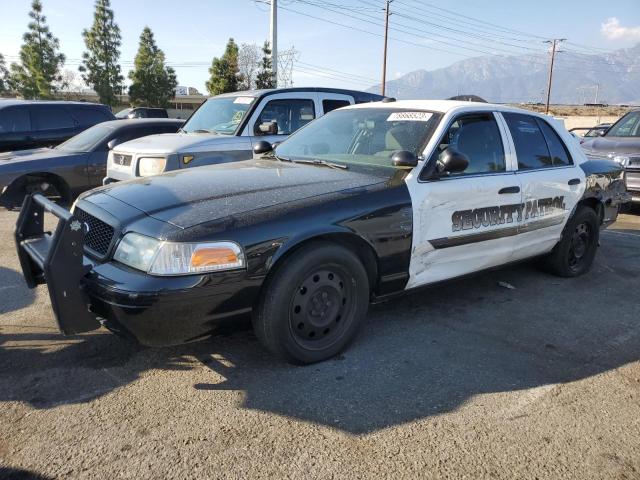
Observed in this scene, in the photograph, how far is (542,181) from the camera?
173 inches

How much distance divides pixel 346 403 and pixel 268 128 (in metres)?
4.90

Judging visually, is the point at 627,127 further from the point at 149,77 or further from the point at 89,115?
the point at 149,77

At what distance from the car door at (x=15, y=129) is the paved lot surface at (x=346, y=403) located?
6.57 metres

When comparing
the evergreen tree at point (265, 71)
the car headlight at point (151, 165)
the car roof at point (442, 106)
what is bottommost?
the car headlight at point (151, 165)

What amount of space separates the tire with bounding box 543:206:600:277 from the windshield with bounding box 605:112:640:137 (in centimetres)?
533

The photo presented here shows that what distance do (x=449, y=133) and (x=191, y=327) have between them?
2389 mm

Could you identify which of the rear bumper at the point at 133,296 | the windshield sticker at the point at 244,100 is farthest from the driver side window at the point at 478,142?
the windshield sticker at the point at 244,100

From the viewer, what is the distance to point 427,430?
2.56 metres

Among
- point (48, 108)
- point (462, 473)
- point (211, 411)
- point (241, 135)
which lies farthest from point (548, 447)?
point (48, 108)

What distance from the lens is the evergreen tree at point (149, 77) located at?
146ft

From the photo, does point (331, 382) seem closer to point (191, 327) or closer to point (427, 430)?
point (427, 430)

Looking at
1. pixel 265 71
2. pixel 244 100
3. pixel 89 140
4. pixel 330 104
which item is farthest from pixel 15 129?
pixel 265 71

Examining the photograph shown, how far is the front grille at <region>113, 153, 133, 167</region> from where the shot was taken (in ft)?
22.0

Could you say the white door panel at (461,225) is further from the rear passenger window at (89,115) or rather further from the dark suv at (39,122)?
the rear passenger window at (89,115)
